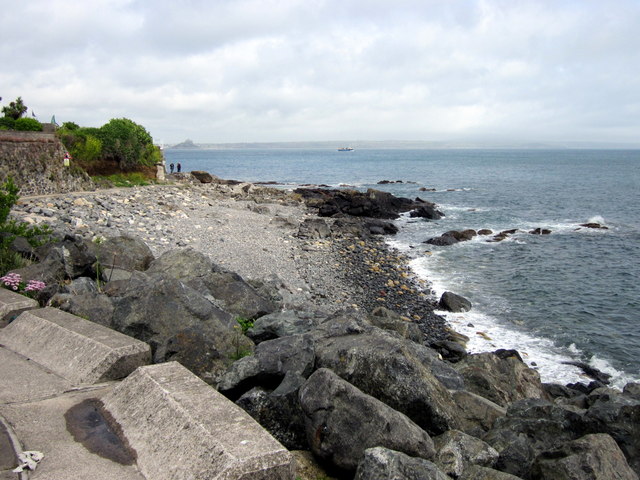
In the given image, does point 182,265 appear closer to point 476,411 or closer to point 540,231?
point 476,411

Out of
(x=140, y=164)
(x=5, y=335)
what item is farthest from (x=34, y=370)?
(x=140, y=164)

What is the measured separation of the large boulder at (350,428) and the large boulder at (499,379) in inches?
202

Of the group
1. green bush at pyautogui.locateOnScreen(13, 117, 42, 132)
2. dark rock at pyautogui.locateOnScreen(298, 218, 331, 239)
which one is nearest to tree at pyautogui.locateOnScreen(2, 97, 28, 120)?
green bush at pyautogui.locateOnScreen(13, 117, 42, 132)

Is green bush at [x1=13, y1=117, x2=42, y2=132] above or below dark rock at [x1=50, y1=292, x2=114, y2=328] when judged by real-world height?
above

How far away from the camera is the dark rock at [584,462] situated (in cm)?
497

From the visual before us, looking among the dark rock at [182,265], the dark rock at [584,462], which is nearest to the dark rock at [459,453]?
the dark rock at [584,462]

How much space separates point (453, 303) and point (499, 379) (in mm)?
9088

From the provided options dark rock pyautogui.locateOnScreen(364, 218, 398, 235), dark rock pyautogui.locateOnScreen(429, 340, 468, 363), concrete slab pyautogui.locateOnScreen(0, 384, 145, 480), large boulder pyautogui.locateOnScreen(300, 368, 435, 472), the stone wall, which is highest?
the stone wall

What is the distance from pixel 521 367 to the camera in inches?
481

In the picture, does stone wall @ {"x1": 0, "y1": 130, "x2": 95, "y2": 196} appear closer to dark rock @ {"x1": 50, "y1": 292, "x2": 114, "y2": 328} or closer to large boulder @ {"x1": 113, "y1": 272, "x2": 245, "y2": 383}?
dark rock @ {"x1": 50, "y1": 292, "x2": 114, "y2": 328}

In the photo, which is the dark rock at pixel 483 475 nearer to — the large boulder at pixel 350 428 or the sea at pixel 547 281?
the large boulder at pixel 350 428

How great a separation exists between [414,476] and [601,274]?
1007 inches

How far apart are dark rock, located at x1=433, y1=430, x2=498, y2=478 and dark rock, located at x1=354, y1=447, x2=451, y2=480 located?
0.86 meters

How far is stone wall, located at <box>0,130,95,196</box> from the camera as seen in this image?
23.5 metres
